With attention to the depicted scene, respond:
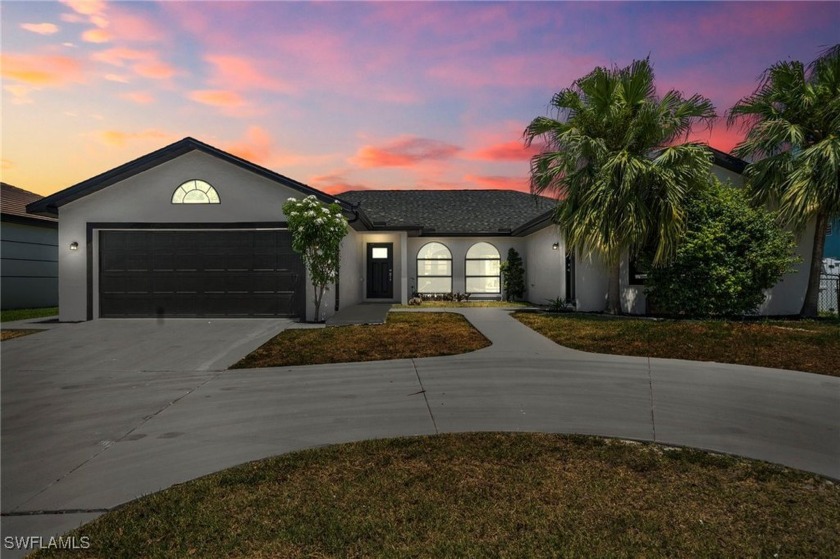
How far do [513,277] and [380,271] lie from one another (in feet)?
19.6

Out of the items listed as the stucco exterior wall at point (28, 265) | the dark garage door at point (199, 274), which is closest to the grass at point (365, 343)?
the dark garage door at point (199, 274)

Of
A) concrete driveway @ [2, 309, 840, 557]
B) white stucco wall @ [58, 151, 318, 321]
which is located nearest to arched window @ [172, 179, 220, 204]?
white stucco wall @ [58, 151, 318, 321]

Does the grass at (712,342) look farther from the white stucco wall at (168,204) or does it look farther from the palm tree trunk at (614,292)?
the white stucco wall at (168,204)

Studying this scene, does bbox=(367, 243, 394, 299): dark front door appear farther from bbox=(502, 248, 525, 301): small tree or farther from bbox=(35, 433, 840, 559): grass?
bbox=(35, 433, 840, 559): grass

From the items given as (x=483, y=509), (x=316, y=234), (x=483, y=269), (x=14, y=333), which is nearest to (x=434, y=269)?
(x=483, y=269)

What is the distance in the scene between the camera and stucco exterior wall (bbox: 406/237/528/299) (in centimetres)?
2103

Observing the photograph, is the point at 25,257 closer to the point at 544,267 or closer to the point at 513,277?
the point at 513,277

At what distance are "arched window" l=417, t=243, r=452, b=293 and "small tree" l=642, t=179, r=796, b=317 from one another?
977 cm

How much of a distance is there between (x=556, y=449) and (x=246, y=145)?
54.1 ft

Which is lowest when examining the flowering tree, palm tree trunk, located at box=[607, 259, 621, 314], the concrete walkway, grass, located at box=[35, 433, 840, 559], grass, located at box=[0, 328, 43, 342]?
grass, located at box=[35, 433, 840, 559]

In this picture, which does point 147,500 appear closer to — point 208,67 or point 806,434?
point 806,434

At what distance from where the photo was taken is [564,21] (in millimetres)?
9609

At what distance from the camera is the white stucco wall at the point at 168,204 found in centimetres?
1331

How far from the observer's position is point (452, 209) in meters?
23.3
